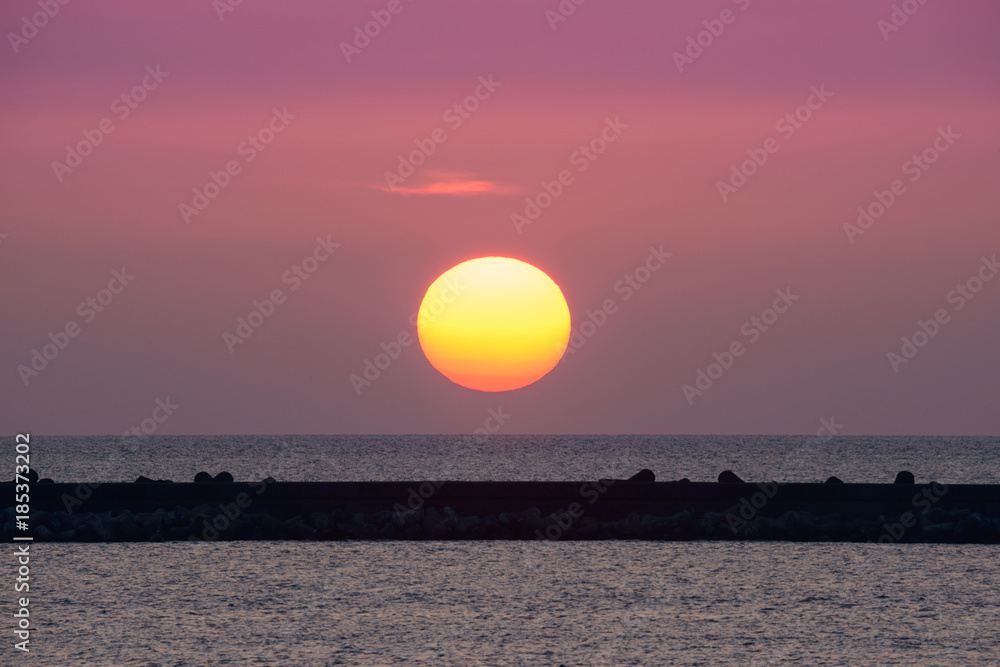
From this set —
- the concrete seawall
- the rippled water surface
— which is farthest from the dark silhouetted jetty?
the rippled water surface

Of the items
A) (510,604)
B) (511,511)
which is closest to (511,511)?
(511,511)

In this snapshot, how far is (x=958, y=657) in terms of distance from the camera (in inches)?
714

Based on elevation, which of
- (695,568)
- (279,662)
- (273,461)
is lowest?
(279,662)

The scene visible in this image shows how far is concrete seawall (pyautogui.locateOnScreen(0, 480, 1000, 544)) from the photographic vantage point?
33.1 m

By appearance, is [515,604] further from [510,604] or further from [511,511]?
[511,511]

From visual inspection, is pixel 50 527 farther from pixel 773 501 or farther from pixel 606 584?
pixel 773 501

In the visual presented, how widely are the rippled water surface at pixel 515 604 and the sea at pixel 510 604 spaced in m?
0.05

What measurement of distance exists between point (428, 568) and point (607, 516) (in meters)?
8.11

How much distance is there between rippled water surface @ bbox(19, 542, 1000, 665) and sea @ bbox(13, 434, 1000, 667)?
0.17 feet

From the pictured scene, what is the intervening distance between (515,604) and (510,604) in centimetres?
9

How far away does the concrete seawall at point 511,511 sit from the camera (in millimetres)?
33125

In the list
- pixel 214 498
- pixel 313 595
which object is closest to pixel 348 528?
pixel 214 498

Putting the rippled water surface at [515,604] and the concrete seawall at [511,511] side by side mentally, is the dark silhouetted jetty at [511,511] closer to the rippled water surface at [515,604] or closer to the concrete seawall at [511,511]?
the concrete seawall at [511,511]

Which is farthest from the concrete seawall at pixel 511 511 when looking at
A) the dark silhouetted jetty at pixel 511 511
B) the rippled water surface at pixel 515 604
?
the rippled water surface at pixel 515 604
